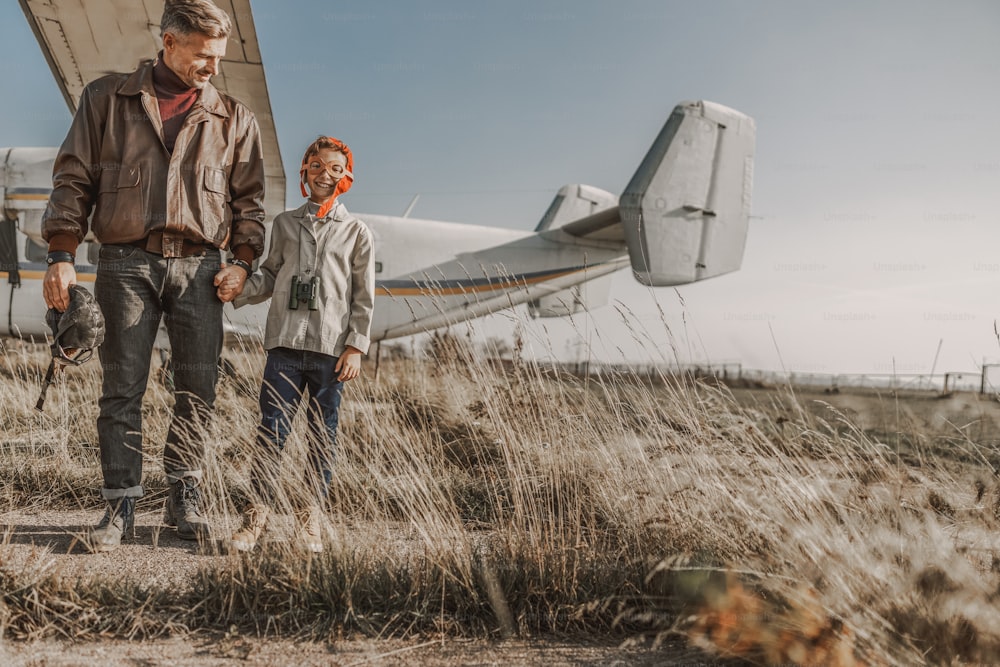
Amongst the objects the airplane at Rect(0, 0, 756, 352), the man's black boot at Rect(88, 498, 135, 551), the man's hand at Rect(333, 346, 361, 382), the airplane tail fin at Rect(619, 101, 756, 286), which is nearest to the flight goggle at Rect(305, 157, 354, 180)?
the man's hand at Rect(333, 346, 361, 382)

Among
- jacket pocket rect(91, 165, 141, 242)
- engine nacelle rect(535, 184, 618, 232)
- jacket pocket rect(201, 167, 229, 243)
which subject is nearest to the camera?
jacket pocket rect(91, 165, 141, 242)

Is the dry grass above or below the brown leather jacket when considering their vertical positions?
below

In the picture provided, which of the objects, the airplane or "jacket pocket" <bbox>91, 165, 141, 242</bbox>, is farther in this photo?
the airplane

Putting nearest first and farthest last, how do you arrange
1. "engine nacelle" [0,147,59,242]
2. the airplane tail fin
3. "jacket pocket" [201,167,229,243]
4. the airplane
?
"jacket pocket" [201,167,229,243], the airplane, "engine nacelle" [0,147,59,242], the airplane tail fin

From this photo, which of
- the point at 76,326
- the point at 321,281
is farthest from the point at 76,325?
the point at 321,281

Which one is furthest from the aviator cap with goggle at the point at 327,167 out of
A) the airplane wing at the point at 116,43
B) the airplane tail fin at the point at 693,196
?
the airplane tail fin at the point at 693,196

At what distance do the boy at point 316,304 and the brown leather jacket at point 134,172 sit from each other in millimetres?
298

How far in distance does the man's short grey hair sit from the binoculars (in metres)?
1.01

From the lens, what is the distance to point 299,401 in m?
2.52

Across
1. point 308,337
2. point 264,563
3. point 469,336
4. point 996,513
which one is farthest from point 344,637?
point 996,513

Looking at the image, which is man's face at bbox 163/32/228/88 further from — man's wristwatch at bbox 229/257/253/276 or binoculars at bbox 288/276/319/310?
binoculars at bbox 288/276/319/310

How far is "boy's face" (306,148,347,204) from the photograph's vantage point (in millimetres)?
2604

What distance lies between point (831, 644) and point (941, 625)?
227 millimetres

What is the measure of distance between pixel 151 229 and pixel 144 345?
1.53 feet
